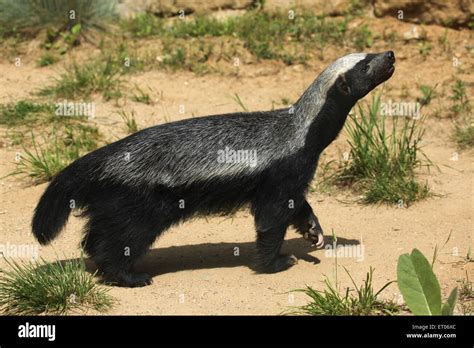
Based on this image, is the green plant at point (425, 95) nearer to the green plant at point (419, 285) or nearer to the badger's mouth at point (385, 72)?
the badger's mouth at point (385, 72)

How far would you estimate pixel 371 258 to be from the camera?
7051mm

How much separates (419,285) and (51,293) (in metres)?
2.52

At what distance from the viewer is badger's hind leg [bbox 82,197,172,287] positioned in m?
6.56

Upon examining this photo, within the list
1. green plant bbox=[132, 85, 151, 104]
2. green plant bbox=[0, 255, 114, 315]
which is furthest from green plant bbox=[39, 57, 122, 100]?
green plant bbox=[0, 255, 114, 315]

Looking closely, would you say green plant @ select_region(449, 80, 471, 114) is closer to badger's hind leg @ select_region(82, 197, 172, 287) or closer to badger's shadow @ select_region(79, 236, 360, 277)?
badger's shadow @ select_region(79, 236, 360, 277)

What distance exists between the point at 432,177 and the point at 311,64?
2.84m

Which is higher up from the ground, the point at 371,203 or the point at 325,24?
the point at 325,24

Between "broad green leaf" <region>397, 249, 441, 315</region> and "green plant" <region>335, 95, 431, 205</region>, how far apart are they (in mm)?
2761

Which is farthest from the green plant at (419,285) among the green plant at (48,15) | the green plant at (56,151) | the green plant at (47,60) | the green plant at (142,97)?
the green plant at (48,15)

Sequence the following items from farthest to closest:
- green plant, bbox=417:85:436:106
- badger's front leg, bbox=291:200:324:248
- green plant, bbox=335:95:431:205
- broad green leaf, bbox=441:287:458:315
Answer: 1. green plant, bbox=417:85:436:106
2. green plant, bbox=335:95:431:205
3. badger's front leg, bbox=291:200:324:248
4. broad green leaf, bbox=441:287:458:315

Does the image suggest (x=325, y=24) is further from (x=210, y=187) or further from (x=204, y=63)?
(x=210, y=187)

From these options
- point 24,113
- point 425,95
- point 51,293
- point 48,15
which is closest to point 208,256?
point 51,293

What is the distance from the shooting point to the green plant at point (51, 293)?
601 centimetres

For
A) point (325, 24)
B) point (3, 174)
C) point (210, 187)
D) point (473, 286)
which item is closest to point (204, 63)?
point (325, 24)
